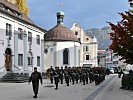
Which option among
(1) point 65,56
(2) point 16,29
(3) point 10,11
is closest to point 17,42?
(2) point 16,29

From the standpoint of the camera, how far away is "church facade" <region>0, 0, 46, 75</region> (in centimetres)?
4272

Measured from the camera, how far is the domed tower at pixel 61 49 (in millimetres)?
75812

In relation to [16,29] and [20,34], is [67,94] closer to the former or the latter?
[16,29]

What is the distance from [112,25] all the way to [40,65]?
33.6 metres

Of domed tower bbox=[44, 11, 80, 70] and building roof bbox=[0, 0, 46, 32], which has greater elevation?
building roof bbox=[0, 0, 46, 32]

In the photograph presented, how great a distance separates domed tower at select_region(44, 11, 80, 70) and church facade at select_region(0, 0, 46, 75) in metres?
17.8

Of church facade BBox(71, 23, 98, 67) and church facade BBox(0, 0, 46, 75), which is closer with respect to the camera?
church facade BBox(0, 0, 46, 75)

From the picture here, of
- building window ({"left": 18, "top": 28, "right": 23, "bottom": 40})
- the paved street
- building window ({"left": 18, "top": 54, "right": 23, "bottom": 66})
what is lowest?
Answer: the paved street

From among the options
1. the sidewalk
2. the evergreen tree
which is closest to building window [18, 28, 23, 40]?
the sidewalk

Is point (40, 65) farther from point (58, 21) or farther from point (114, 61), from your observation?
point (114, 61)

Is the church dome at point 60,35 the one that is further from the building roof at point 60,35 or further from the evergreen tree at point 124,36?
the evergreen tree at point 124,36

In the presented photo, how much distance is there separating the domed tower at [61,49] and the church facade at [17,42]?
1785cm

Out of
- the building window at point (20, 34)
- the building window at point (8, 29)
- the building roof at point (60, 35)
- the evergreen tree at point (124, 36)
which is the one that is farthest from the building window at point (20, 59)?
the building roof at point (60, 35)

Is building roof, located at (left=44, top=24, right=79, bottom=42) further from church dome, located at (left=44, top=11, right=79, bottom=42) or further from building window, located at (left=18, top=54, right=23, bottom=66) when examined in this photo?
building window, located at (left=18, top=54, right=23, bottom=66)
